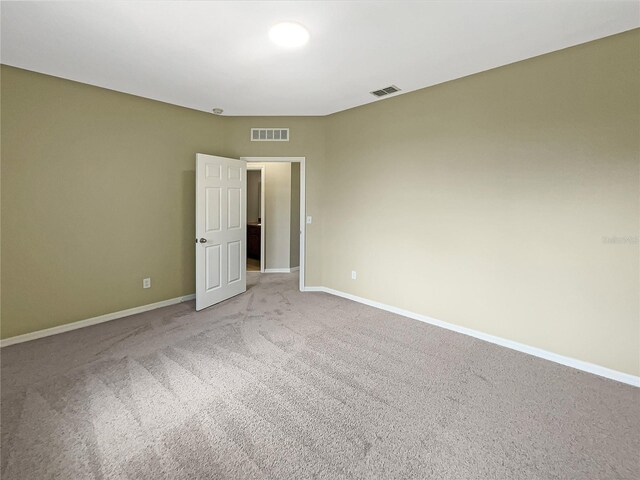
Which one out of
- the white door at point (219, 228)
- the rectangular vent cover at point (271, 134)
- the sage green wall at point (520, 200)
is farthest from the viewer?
the rectangular vent cover at point (271, 134)

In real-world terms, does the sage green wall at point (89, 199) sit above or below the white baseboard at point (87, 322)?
above

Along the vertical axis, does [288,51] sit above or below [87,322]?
above

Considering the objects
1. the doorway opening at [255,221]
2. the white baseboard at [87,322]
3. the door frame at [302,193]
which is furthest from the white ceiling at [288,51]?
the doorway opening at [255,221]

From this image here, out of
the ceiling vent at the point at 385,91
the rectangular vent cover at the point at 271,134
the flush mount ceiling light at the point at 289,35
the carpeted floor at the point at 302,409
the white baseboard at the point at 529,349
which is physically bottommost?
the carpeted floor at the point at 302,409

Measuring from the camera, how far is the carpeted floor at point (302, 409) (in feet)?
5.51

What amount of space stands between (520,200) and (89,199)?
4.51 m

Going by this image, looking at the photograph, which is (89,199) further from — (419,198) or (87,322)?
(419,198)

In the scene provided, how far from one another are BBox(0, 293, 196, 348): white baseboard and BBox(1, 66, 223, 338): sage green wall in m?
0.05

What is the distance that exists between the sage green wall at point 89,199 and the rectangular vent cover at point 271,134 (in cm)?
72

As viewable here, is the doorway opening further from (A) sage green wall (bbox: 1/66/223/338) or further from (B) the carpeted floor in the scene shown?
(B) the carpeted floor

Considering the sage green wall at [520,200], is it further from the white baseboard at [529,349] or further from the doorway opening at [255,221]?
the doorway opening at [255,221]

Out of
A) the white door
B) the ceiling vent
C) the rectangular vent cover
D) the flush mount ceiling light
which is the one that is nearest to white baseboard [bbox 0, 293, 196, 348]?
the white door

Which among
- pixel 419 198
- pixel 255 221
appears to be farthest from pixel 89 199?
pixel 255 221

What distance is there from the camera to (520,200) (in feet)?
9.75
